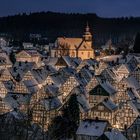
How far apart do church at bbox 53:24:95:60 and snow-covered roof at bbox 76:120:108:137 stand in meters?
39.5

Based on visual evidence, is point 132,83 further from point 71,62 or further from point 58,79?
point 71,62

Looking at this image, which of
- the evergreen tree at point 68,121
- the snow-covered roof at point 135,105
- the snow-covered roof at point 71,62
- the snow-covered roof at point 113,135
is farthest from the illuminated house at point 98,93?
the snow-covered roof at point 71,62

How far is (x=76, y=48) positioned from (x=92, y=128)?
137ft

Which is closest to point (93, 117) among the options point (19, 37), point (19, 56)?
point (19, 56)

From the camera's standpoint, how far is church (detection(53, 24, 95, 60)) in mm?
66125

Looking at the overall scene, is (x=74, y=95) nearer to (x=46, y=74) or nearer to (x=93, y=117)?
(x=93, y=117)

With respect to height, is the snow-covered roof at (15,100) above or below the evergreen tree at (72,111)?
above

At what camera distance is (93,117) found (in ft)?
97.9

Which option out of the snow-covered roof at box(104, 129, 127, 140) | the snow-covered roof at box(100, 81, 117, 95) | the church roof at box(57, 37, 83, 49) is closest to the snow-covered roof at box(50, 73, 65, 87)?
the snow-covered roof at box(100, 81, 117, 95)

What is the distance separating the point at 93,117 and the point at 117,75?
1379cm

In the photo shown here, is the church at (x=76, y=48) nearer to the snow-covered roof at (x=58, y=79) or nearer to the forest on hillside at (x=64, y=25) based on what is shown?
the snow-covered roof at (x=58, y=79)

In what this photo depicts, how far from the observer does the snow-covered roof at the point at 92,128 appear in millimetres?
25636

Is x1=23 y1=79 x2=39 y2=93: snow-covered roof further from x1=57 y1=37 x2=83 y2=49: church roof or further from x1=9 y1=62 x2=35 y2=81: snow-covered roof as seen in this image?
x1=57 y1=37 x2=83 y2=49: church roof

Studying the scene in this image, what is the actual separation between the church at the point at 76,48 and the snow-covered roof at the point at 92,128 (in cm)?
3949
